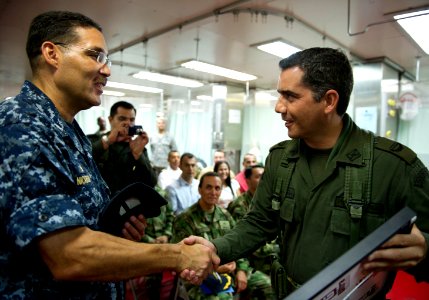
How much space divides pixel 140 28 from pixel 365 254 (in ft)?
14.5

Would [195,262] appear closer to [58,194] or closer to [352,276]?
[58,194]

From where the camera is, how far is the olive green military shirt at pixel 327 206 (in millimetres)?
1279

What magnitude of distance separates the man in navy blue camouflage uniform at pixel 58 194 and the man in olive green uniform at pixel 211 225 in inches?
75.0

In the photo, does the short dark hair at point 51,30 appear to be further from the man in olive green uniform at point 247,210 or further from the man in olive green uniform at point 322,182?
the man in olive green uniform at point 247,210

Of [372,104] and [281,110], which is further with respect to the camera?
[372,104]

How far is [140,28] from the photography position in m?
4.38

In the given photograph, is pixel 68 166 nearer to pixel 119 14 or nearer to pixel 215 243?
pixel 215 243

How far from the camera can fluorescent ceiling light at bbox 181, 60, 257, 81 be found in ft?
17.9

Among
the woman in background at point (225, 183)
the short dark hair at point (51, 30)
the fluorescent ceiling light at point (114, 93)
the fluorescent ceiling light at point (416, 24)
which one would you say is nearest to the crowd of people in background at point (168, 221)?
the woman in background at point (225, 183)

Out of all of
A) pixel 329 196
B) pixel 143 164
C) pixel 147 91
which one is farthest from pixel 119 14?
pixel 147 91

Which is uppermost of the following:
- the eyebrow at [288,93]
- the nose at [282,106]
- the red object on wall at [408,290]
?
the eyebrow at [288,93]

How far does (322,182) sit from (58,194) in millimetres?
1069

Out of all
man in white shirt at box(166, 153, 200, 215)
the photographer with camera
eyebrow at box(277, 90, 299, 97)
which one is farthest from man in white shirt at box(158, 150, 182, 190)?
eyebrow at box(277, 90, 299, 97)

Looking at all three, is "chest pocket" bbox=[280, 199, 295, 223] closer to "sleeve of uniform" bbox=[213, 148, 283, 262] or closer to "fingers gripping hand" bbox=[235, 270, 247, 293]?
"sleeve of uniform" bbox=[213, 148, 283, 262]
